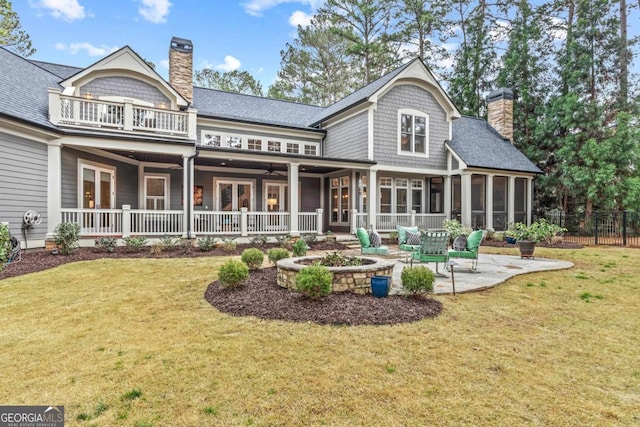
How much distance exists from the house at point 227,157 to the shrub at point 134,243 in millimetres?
705

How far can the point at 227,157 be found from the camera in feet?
38.6

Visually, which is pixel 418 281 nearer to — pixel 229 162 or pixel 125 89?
pixel 229 162

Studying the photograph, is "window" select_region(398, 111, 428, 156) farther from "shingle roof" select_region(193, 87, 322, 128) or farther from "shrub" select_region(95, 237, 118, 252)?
"shrub" select_region(95, 237, 118, 252)

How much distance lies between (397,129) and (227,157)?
7.69 m

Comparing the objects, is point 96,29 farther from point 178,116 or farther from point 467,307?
point 467,307

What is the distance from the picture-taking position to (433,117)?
52.6 ft

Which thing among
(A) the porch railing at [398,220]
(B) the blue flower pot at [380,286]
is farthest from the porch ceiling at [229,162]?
(B) the blue flower pot at [380,286]

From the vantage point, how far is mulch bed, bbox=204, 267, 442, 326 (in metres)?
4.55

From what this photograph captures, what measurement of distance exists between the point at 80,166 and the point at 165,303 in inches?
347

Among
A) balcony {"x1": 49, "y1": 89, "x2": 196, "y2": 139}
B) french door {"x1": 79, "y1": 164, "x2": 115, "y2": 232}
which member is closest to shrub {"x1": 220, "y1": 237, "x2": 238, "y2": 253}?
french door {"x1": 79, "y1": 164, "x2": 115, "y2": 232}

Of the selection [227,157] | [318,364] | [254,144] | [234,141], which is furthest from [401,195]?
[318,364]

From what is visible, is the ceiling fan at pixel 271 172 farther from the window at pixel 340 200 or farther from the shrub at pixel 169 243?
the shrub at pixel 169 243

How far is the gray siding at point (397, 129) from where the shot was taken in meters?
14.6

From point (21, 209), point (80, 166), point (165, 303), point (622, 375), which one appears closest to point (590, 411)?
point (622, 375)
